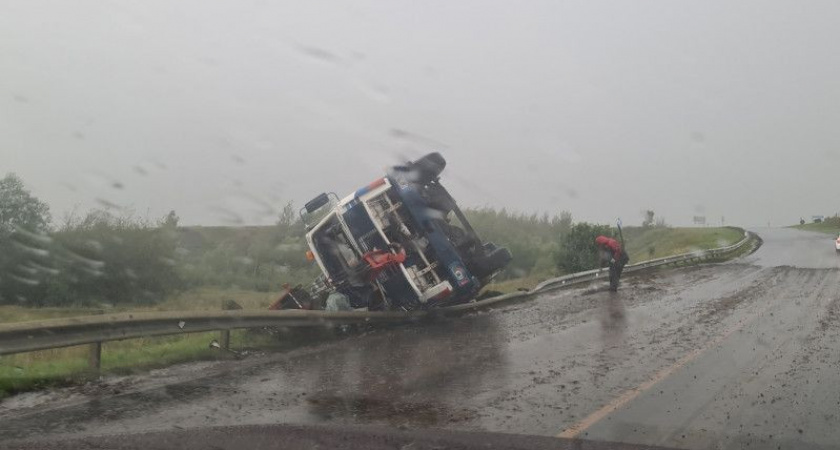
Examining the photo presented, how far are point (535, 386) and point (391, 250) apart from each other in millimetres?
5881

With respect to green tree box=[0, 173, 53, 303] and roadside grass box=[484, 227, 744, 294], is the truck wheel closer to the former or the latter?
green tree box=[0, 173, 53, 303]

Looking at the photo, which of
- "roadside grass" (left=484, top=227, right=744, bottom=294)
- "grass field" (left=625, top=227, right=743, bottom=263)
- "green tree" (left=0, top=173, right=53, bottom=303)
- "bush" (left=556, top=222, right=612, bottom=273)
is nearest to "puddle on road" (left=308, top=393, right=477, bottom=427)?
"green tree" (left=0, top=173, right=53, bottom=303)

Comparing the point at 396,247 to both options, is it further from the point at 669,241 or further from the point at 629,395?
the point at 669,241

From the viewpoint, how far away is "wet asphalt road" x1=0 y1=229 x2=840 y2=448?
19.0ft

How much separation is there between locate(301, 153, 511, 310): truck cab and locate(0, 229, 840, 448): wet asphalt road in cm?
77

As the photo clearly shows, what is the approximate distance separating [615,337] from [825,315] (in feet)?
15.1

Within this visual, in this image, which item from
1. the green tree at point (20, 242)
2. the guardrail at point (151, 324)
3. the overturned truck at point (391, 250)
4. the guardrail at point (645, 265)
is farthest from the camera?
the green tree at point (20, 242)

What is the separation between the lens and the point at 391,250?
12.9 metres

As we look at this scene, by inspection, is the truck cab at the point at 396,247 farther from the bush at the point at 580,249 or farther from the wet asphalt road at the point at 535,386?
the bush at the point at 580,249

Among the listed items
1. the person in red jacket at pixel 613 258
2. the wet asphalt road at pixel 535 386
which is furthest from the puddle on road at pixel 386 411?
the person in red jacket at pixel 613 258

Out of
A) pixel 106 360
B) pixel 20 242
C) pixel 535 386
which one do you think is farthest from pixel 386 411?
pixel 20 242

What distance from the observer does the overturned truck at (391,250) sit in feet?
42.7

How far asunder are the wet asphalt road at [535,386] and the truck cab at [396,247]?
0.77 metres

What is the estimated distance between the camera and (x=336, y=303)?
A: 12.6 m
